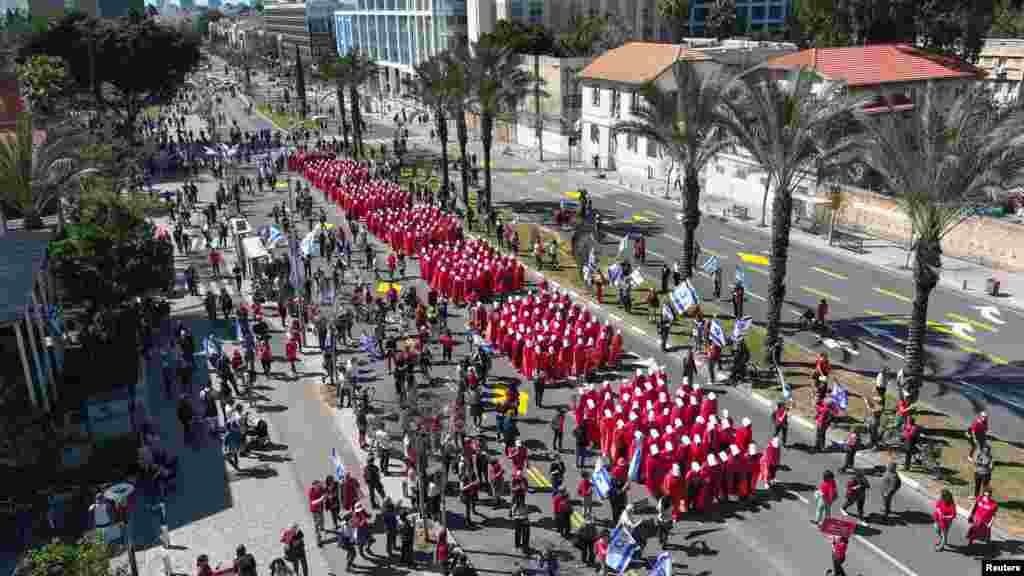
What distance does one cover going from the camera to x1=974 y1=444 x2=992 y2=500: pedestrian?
17062 millimetres

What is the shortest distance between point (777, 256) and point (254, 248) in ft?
61.4

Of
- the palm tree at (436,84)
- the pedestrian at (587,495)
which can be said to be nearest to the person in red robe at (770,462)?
the pedestrian at (587,495)

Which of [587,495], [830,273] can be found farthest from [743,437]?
[830,273]

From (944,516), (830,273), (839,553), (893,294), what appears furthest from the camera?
(830,273)

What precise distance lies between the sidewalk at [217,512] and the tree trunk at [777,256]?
14903 mm

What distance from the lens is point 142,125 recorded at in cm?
8262

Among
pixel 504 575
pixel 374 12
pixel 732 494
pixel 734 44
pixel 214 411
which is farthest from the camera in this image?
pixel 374 12

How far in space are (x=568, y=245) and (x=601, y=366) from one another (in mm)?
14870

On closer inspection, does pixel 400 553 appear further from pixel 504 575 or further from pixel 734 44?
pixel 734 44

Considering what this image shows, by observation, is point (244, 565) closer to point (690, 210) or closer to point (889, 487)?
point (889, 487)

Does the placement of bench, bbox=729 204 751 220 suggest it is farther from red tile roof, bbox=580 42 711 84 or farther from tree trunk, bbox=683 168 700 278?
tree trunk, bbox=683 168 700 278

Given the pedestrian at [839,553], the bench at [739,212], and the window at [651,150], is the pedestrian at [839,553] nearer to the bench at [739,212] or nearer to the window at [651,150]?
the bench at [739,212]

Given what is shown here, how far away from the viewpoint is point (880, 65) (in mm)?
44438

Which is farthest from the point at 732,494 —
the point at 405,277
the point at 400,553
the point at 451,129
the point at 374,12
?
the point at 374,12
